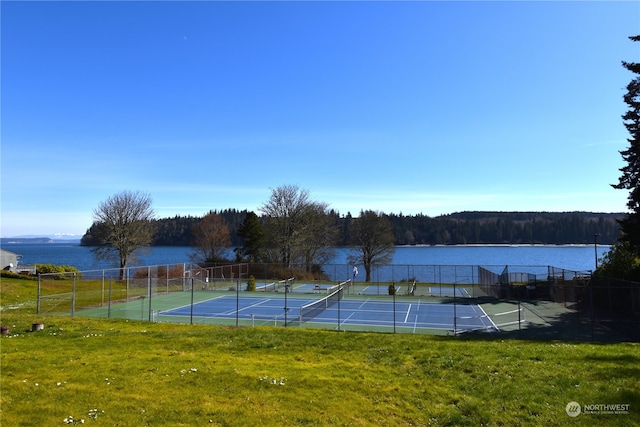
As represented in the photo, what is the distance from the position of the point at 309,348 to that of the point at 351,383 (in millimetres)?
4734

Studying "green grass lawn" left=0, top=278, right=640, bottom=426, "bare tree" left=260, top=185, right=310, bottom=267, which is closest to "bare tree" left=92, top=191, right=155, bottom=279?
"bare tree" left=260, top=185, right=310, bottom=267

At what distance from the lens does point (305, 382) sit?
9820mm

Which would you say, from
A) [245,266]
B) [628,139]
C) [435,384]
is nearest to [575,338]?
[628,139]

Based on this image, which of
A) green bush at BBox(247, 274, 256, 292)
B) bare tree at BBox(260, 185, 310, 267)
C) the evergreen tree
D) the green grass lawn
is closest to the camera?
the green grass lawn

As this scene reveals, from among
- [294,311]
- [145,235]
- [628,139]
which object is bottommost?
[294,311]

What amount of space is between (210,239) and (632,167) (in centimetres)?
Result: 6919

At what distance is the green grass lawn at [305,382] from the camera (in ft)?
25.7

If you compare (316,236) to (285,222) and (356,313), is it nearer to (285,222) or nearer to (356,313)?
(285,222)

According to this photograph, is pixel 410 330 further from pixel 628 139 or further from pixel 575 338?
pixel 628 139

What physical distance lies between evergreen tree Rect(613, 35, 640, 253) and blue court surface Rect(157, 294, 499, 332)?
9.11 metres

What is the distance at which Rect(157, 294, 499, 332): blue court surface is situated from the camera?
82.7 feet

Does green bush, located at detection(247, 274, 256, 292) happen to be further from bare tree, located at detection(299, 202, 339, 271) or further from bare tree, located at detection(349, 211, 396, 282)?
bare tree, located at detection(349, 211, 396, 282)

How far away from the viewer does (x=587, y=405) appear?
8.59 metres

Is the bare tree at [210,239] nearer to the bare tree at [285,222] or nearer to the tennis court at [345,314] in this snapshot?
the bare tree at [285,222]
